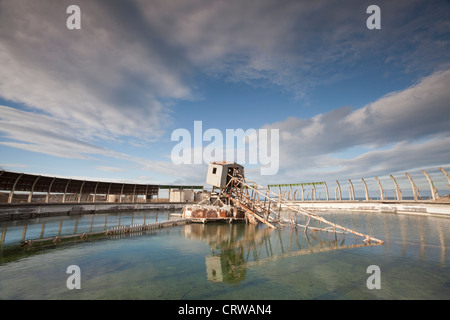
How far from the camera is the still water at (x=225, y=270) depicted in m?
8.38

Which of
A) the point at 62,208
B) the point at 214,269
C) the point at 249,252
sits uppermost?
the point at 214,269

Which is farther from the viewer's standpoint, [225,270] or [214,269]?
[214,269]

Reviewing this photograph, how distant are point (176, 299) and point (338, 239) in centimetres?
1941

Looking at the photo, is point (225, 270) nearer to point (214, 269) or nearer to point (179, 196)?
point (214, 269)

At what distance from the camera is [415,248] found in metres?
15.5

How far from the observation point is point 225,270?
1130cm

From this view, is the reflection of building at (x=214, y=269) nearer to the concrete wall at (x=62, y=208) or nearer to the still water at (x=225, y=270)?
the still water at (x=225, y=270)

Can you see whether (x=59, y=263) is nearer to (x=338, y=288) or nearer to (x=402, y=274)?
(x=338, y=288)

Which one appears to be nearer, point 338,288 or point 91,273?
point 338,288

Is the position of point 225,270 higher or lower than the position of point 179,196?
lower

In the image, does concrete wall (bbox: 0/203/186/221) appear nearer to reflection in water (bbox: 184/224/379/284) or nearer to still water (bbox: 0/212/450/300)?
still water (bbox: 0/212/450/300)

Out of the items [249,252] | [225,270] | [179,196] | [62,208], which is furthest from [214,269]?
[179,196]

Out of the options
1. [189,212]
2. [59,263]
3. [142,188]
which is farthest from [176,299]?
[142,188]

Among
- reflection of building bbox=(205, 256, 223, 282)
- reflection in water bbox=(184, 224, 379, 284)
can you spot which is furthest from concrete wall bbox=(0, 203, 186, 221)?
reflection of building bbox=(205, 256, 223, 282)
